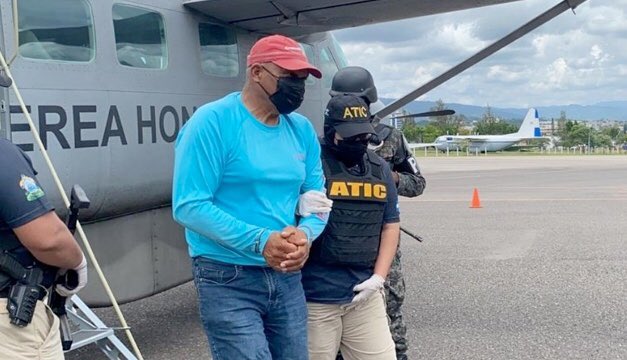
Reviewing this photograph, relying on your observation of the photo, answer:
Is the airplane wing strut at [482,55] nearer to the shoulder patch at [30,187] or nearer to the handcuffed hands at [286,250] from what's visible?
the handcuffed hands at [286,250]

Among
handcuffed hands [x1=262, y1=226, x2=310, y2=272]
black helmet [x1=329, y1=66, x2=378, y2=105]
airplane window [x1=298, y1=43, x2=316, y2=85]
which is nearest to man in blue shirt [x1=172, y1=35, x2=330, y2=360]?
handcuffed hands [x1=262, y1=226, x2=310, y2=272]

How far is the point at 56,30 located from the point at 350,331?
2654mm

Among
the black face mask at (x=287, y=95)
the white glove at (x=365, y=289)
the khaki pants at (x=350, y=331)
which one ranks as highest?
the black face mask at (x=287, y=95)

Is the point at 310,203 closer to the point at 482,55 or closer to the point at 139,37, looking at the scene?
the point at 139,37

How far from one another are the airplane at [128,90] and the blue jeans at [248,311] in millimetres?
1835

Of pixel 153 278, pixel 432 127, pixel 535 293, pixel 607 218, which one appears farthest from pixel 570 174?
pixel 432 127

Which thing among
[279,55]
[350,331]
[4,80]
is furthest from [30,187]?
[350,331]

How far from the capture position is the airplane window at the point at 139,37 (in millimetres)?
4922

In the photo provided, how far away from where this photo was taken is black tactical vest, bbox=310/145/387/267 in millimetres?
3332

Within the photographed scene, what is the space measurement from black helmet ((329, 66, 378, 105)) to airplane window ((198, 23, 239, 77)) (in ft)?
6.45

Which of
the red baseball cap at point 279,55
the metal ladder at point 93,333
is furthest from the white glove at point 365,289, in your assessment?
the metal ladder at point 93,333

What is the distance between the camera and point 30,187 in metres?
2.46

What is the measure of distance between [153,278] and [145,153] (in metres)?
0.91

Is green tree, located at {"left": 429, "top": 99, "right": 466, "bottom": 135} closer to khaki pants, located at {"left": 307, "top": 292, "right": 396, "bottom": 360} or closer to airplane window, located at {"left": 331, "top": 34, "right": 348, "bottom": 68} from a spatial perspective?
airplane window, located at {"left": 331, "top": 34, "right": 348, "bottom": 68}
